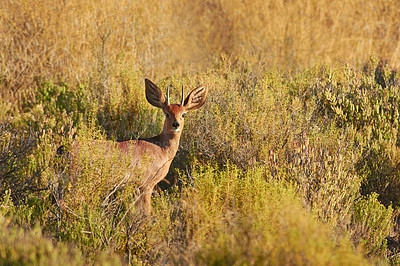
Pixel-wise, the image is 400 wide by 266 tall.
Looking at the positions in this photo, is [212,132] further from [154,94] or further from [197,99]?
[154,94]

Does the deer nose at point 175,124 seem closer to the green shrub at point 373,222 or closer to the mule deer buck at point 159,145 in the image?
the mule deer buck at point 159,145

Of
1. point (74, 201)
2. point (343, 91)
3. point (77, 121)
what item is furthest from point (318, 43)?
point (74, 201)

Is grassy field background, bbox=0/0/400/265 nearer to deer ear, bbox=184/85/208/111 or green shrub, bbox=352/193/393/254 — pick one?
green shrub, bbox=352/193/393/254

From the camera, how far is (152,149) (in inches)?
193

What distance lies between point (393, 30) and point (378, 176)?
6.09 metres

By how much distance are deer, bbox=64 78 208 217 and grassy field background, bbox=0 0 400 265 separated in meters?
0.18

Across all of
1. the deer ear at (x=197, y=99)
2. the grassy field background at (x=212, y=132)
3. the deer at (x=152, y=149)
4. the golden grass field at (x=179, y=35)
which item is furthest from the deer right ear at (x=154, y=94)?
the golden grass field at (x=179, y=35)

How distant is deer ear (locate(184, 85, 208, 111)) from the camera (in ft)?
16.4

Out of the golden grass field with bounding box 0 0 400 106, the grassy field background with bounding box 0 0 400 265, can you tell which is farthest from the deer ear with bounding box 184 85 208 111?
the golden grass field with bounding box 0 0 400 106

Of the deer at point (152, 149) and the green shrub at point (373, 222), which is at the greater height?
the deer at point (152, 149)

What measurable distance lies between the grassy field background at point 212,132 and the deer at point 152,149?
185mm

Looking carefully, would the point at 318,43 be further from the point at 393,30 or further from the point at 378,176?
the point at 378,176

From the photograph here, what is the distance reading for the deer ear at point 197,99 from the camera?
501 cm

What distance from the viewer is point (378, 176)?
5.36 metres
